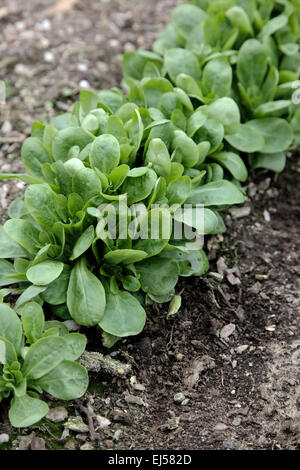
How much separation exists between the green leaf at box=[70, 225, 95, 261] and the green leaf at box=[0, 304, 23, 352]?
353 mm

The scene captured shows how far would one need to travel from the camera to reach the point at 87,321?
2.49 m

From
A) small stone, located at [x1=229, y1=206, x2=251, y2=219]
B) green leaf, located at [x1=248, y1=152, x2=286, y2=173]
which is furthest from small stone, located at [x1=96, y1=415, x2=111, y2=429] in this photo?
green leaf, located at [x1=248, y1=152, x2=286, y2=173]

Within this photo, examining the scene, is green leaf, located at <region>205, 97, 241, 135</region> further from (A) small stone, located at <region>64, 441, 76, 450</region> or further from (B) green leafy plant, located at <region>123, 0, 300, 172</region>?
(A) small stone, located at <region>64, 441, 76, 450</region>

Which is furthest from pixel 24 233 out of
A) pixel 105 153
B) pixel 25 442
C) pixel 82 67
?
pixel 82 67

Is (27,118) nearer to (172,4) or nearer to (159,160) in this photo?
(159,160)

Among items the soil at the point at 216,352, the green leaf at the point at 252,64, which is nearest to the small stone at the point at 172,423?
the soil at the point at 216,352

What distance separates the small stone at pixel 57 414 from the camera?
2.34 metres

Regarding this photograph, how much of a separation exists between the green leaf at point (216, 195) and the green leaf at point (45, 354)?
0.96 metres

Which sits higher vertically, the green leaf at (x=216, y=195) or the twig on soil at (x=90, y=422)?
the green leaf at (x=216, y=195)

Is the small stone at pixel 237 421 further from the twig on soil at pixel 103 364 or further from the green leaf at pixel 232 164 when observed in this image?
the green leaf at pixel 232 164

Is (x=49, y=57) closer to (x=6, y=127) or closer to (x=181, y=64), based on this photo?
(x=6, y=127)

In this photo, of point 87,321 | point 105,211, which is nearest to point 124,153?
point 105,211

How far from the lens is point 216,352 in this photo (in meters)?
2.72
